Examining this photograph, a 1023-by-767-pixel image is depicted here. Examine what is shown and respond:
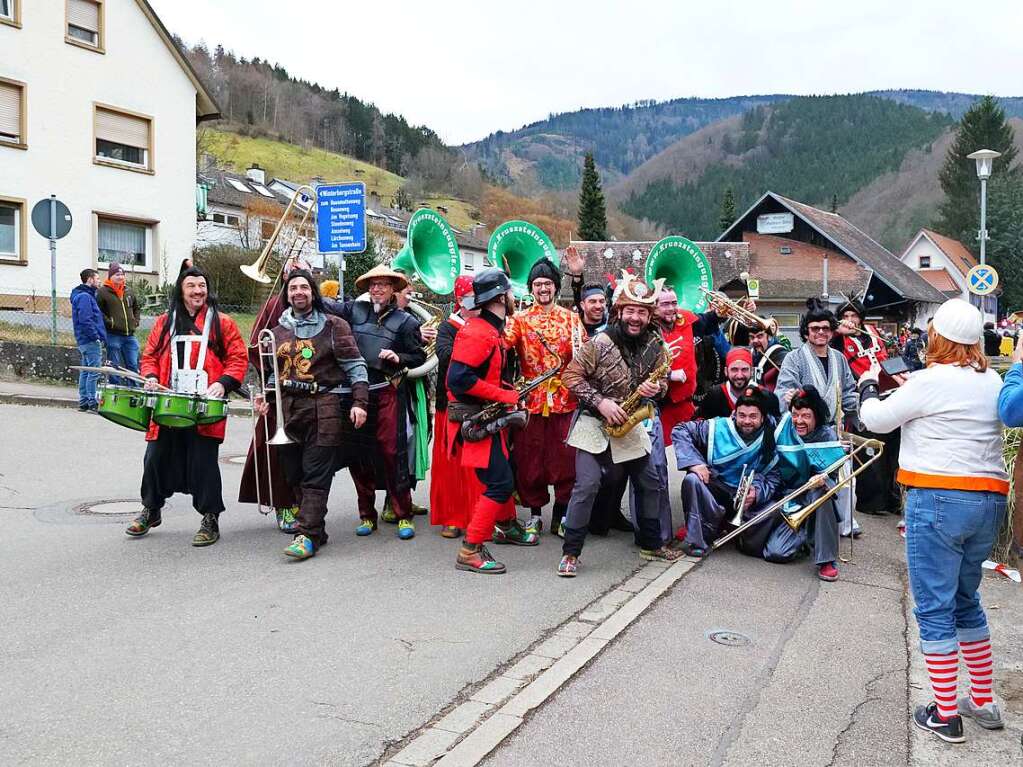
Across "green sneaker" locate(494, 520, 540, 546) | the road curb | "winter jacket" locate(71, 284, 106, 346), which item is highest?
"winter jacket" locate(71, 284, 106, 346)

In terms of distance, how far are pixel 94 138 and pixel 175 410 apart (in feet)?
75.2

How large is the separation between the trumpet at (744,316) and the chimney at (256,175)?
214ft

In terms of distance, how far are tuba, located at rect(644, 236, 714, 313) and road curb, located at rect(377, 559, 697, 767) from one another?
4.89 meters

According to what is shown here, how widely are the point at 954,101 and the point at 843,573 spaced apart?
216306 mm

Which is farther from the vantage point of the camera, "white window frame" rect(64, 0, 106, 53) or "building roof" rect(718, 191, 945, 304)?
"building roof" rect(718, 191, 945, 304)

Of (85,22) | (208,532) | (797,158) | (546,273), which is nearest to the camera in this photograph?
(208,532)

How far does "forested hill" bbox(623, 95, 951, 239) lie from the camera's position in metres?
119

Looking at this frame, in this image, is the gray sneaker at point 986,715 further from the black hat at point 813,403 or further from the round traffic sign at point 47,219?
the round traffic sign at point 47,219

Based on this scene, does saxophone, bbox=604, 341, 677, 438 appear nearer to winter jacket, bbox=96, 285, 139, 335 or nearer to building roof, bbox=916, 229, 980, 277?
winter jacket, bbox=96, 285, 139, 335

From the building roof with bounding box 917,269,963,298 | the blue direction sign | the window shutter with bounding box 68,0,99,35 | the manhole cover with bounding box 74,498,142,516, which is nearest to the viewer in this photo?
the manhole cover with bounding box 74,498,142,516

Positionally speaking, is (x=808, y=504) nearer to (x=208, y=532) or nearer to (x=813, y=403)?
(x=813, y=403)

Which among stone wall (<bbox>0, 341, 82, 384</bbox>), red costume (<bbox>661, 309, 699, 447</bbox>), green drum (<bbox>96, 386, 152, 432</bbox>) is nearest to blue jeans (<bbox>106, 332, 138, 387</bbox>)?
stone wall (<bbox>0, 341, 82, 384</bbox>)

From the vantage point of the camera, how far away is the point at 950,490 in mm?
3740

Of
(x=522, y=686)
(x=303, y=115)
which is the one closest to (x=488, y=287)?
(x=522, y=686)
